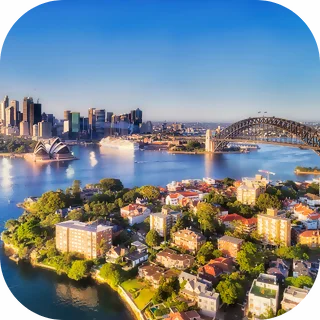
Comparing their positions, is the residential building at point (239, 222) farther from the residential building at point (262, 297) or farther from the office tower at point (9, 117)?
the office tower at point (9, 117)

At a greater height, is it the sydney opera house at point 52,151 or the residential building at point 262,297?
the sydney opera house at point 52,151

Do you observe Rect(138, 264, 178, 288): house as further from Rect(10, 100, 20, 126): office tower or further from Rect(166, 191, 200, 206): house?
Rect(10, 100, 20, 126): office tower

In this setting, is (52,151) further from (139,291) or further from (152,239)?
(139,291)

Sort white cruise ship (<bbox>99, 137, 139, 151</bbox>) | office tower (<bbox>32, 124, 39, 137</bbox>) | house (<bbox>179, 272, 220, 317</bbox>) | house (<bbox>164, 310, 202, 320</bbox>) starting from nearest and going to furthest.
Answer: house (<bbox>164, 310, 202, 320</bbox>) → house (<bbox>179, 272, 220, 317</bbox>) → office tower (<bbox>32, 124, 39, 137</bbox>) → white cruise ship (<bbox>99, 137, 139, 151</bbox>)

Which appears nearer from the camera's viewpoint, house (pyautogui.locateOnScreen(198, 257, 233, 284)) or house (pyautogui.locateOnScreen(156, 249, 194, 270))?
house (pyautogui.locateOnScreen(198, 257, 233, 284))

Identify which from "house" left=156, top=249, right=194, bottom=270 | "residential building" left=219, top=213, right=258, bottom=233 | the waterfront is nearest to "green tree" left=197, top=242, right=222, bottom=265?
"house" left=156, top=249, right=194, bottom=270

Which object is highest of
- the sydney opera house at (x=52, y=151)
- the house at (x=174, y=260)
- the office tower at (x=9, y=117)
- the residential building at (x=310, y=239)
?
the office tower at (x=9, y=117)

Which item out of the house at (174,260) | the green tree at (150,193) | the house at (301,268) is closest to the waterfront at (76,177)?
the house at (174,260)
